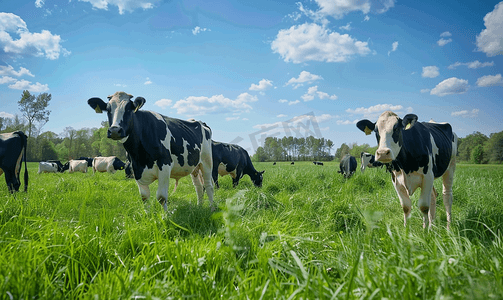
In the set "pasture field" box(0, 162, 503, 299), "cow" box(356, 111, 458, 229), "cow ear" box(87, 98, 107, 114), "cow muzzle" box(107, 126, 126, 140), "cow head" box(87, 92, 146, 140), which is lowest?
"pasture field" box(0, 162, 503, 299)

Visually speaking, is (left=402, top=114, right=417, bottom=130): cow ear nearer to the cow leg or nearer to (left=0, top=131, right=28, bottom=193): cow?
the cow leg

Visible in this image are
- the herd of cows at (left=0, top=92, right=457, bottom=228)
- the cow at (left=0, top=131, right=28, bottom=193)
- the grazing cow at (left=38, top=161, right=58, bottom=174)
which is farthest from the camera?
the grazing cow at (left=38, top=161, right=58, bottom=174)

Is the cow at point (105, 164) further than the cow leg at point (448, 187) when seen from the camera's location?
Yes

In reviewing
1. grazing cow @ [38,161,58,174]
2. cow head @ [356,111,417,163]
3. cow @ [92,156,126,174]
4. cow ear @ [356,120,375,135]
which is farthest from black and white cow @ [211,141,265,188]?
grazing cow @ [38,161,58,174]

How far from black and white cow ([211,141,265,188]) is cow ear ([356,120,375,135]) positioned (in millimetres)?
6576

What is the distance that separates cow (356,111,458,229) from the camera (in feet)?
13.6

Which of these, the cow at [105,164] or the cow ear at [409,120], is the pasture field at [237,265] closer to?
the cow ear at [409,120]

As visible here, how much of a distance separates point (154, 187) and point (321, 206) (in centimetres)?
701

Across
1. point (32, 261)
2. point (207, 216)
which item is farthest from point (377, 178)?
point (32, 261)

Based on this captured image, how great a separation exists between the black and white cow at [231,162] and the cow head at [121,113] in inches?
229

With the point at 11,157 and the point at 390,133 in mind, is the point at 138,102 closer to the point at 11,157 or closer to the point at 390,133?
the point at 390,133

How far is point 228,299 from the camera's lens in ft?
5.82

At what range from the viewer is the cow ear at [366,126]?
479 centimetres

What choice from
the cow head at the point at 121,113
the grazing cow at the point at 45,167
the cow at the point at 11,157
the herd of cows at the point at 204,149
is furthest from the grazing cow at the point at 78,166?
the cow head at the point at 121,113
